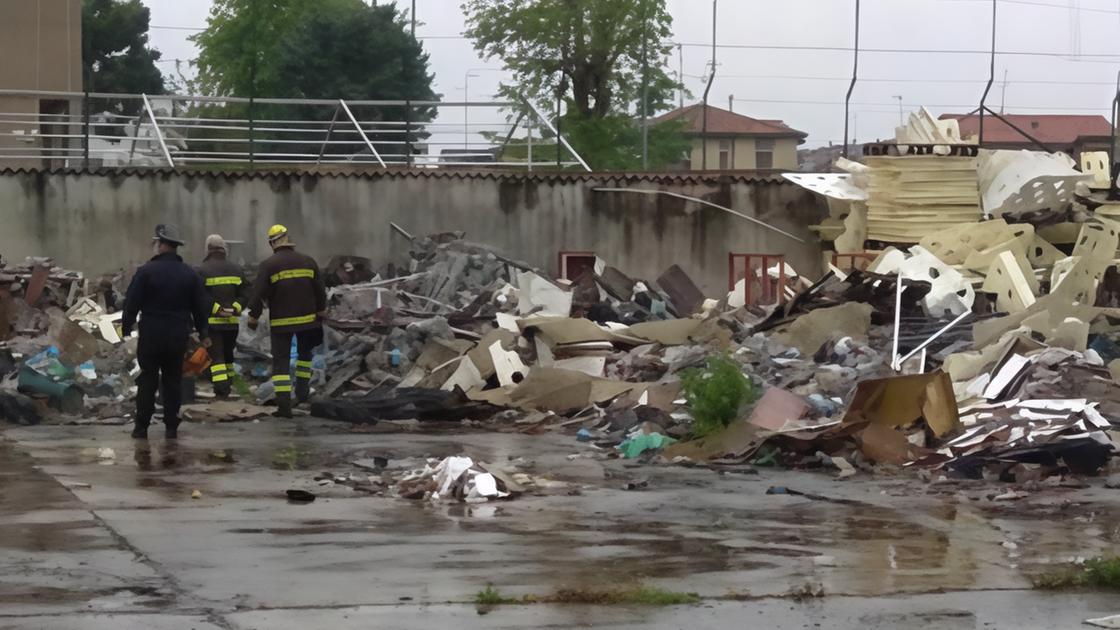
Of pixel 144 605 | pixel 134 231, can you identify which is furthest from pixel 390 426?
pixel 134 231

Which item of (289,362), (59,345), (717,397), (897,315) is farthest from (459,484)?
(59,345)

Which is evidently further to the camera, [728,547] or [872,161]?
[872,161]

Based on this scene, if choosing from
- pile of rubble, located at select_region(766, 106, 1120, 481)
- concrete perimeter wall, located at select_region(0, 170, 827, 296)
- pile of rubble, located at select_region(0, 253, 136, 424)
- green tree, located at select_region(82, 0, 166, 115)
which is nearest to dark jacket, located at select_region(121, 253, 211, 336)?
pile of rubble, located at select_region(0, 253, 136, 424)

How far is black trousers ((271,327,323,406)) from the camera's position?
13828 mm

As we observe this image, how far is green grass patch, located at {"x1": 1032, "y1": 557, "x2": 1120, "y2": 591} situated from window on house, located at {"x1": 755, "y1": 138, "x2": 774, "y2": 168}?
55037 mm

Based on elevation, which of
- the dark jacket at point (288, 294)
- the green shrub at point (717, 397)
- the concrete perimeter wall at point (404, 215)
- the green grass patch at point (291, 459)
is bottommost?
the green grass patch at point (291, 459)

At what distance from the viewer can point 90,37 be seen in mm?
62219

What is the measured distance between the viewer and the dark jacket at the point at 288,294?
14.1 m

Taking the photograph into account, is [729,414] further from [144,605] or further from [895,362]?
[144,605]

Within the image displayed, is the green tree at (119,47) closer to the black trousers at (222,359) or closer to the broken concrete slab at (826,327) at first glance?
the black trousers at (222,359)

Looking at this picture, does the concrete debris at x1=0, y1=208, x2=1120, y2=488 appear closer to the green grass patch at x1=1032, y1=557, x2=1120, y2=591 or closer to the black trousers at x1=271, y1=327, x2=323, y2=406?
the black trousers at x1=271, y1=327, x2=323, y2=406

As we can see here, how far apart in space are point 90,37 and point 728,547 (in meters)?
59.1

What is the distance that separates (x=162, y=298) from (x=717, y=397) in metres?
4.27

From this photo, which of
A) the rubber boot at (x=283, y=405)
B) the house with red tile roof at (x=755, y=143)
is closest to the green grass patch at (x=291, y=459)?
the rubber boot at (x=283, y=405)
